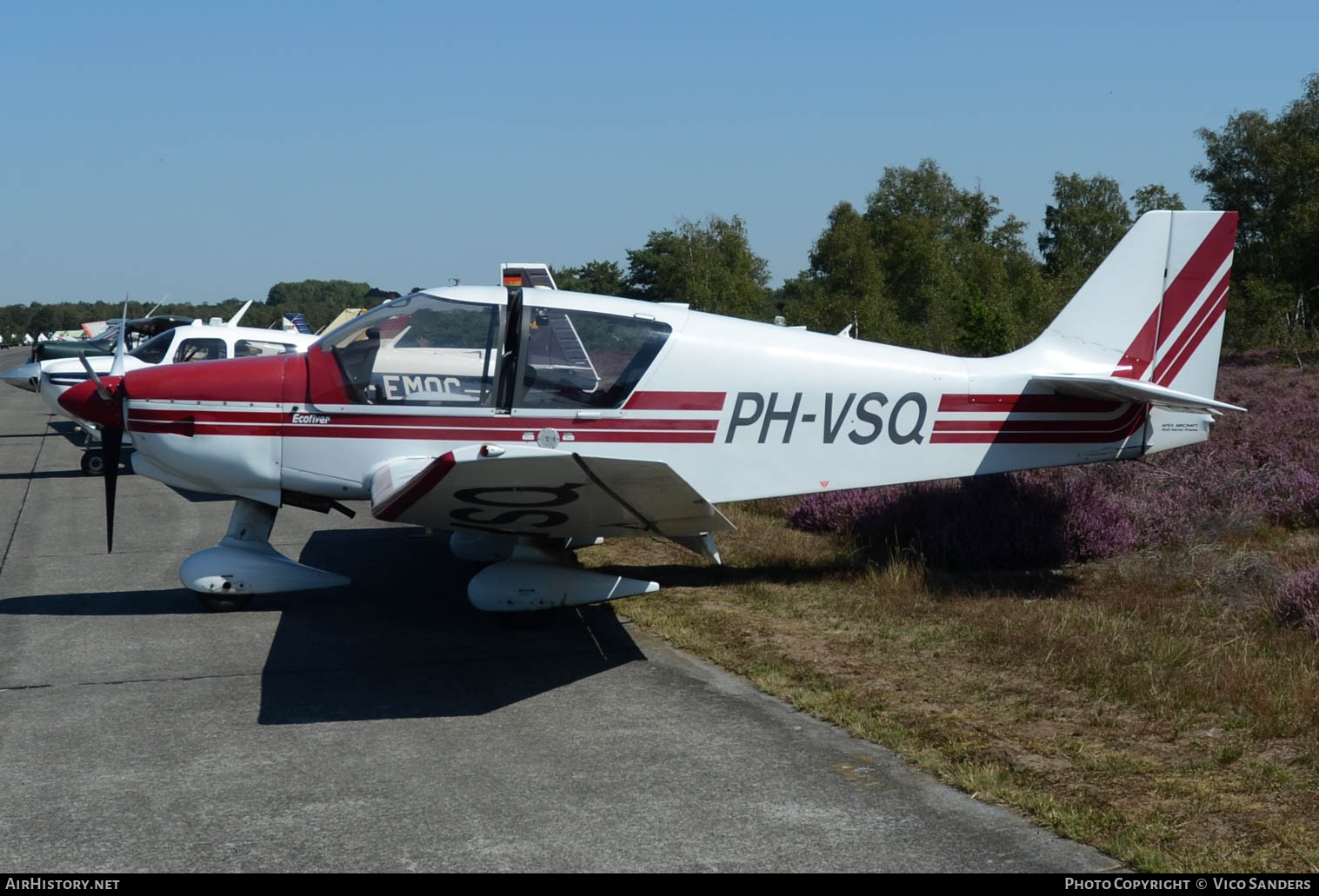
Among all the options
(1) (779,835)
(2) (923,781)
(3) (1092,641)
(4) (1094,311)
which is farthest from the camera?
(4) (1094,311)

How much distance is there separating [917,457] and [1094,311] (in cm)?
186

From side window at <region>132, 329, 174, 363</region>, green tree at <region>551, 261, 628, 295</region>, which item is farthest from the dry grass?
green tree at <region>551, 261, 628, 295</region>

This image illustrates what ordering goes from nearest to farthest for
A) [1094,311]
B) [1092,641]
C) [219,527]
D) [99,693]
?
[99,693]
[1092,641]
[1094,311]
[219,527]

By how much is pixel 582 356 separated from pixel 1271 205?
42.8m

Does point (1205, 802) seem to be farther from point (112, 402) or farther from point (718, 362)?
point (112, 402)

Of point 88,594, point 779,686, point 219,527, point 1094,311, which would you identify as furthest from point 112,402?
point 1094,311

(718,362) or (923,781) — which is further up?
(718,362)

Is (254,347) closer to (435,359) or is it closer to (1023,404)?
(435,359)

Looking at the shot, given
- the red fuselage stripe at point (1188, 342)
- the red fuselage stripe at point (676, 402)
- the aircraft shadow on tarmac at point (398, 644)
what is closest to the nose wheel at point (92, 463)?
the aircraft shadow on tarmac at point (398, 644)

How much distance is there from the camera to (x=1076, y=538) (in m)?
8.68

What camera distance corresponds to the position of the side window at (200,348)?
14945 mm

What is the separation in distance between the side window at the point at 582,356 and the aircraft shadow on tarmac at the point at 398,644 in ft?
5.03

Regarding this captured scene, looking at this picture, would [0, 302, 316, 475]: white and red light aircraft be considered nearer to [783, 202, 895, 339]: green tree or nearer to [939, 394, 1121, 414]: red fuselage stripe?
[939, 394, 1121, 414]: red fuselage stripe

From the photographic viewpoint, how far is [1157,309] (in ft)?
25.9
